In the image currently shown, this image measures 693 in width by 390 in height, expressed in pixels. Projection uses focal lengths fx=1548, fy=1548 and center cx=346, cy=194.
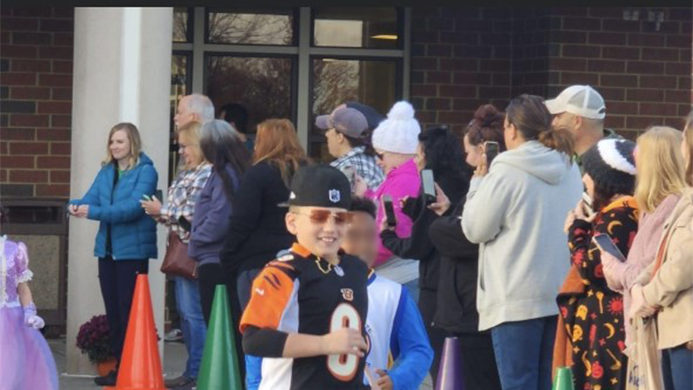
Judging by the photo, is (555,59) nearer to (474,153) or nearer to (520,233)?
(474,153)

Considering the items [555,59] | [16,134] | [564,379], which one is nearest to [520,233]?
[564,379]

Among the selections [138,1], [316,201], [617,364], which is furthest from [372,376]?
[138,1]

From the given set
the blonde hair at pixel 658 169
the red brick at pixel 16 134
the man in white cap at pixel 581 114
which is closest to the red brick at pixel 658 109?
the red brick at pixel 16 134

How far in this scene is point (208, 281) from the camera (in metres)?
9.02

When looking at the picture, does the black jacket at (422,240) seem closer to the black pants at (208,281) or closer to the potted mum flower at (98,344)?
the black pants at (208,281)

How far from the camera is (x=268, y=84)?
42.5 ft

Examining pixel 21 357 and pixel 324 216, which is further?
pixel 21 357

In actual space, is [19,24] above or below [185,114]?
above

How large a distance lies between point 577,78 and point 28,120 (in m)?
4.43

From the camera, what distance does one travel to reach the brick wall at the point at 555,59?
12.5 metres

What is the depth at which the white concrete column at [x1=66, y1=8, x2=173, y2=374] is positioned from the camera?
34.1 feet

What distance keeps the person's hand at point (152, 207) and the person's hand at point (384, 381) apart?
4982mm

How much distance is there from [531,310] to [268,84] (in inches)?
248

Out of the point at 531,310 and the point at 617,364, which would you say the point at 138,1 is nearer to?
the point at 531,310
